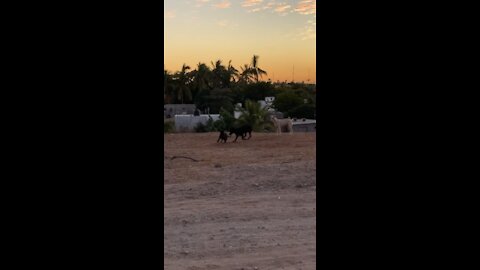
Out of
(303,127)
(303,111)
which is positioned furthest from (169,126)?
(303,111)

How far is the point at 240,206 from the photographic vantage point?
690 cm

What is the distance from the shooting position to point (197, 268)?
4.18 m

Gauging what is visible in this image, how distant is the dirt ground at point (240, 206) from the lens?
4582mm

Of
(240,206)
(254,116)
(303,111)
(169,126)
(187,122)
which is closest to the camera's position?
(240,206)

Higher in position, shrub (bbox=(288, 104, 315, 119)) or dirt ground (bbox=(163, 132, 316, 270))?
shrub (bbox=(288, 104, 315, 119))

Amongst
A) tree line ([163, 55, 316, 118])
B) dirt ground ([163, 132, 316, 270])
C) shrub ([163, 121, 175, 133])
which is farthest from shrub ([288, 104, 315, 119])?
dirt ground ([163, 132, 316, 270])

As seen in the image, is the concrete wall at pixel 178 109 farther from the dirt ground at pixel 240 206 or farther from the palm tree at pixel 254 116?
the dirt ground at pixel 240 206

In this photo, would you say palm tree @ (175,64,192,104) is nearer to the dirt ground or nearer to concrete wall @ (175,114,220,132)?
concrete wall @ (175,114,220,132)

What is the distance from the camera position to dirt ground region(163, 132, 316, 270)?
4582 millimetres

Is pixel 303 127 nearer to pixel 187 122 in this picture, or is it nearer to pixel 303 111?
pixel 303 111

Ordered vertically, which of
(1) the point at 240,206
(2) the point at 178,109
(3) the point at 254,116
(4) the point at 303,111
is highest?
(2) the point at 178,109

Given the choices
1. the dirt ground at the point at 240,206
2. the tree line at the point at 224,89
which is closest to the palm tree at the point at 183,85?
the tree line at the point at 224,89
